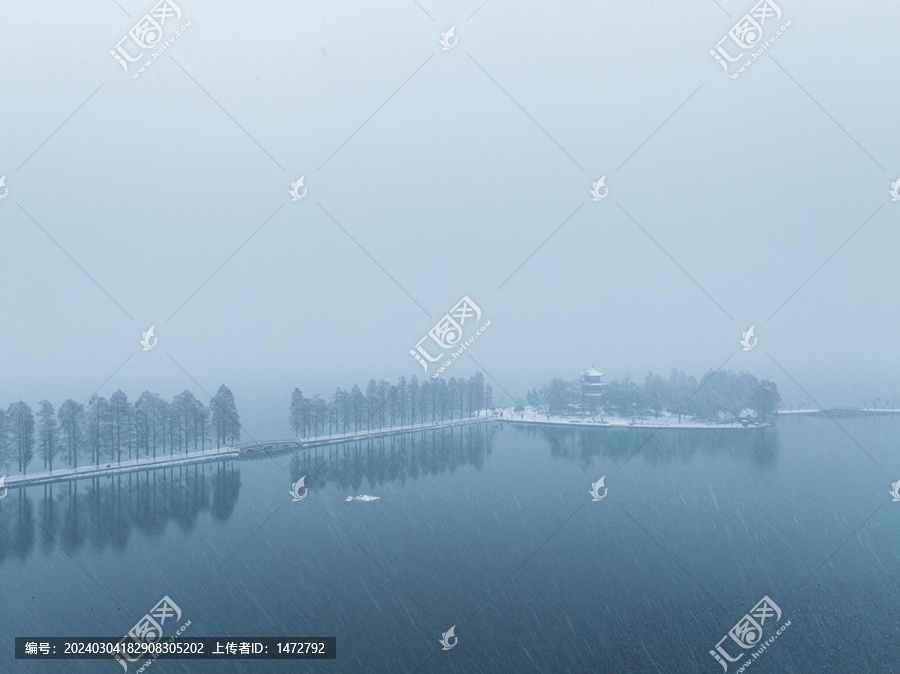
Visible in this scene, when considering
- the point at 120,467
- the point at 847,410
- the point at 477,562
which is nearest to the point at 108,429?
the point at 120,467

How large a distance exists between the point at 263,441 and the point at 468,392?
23992mm

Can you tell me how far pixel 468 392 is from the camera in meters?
55.4

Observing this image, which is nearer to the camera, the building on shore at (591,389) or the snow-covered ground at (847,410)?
the snow-covered ground at (847,410)

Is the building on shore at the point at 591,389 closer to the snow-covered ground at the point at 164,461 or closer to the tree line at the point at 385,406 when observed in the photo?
the tree line at the point at 385,406

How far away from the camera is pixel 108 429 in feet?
102

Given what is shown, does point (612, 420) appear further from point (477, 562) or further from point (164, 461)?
point (164, 461)

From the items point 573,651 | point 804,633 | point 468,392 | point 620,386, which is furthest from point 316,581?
point 620,386

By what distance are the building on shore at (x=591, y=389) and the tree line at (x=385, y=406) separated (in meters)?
10.4

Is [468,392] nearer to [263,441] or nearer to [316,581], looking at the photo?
[263,441]

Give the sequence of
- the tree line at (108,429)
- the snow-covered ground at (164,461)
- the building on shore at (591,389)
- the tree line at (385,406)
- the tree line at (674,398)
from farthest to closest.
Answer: the building on shore at (591,389) → the tree line at (674,398) → the tree line at (385,406) → the tree line at (108,429) → the snow-covered ground at (164,461)

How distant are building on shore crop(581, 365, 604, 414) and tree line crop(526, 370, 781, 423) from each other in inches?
4.3

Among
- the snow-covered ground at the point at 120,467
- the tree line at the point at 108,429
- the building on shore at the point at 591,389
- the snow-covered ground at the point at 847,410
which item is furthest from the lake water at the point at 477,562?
the snow-covered ground at the point at 847,410

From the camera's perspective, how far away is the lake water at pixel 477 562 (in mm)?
13547

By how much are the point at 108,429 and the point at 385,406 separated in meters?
22.5
